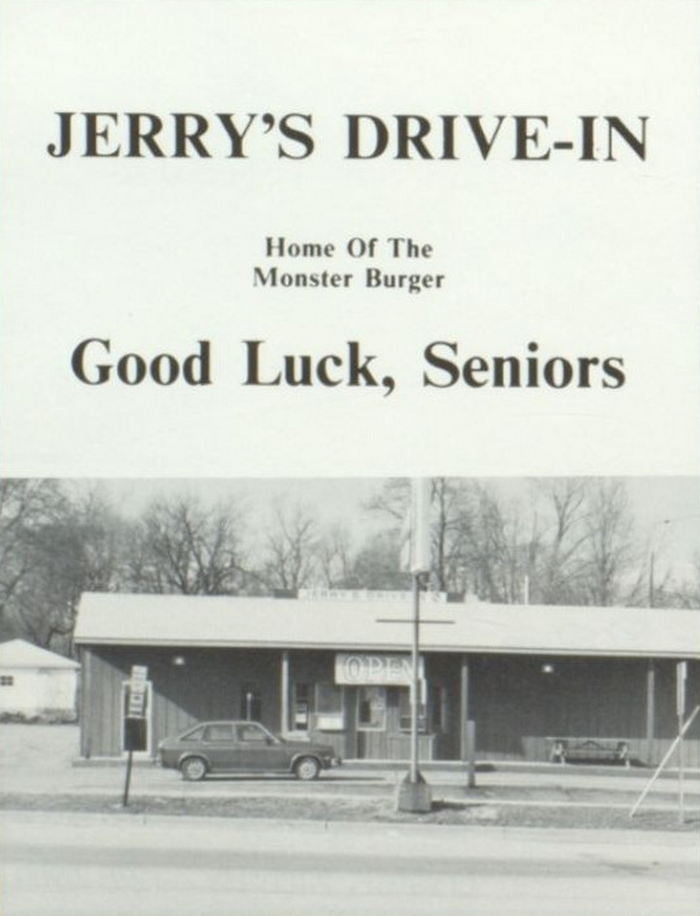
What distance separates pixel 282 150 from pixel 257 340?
95 centimetres

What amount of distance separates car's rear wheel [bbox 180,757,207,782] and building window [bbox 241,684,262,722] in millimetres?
4934

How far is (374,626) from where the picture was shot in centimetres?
2792

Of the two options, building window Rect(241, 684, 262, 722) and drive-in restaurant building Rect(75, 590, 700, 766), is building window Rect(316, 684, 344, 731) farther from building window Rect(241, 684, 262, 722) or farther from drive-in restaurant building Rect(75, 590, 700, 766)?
building window Rect(241, 684, 262, 722)

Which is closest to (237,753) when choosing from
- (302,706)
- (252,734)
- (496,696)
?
(252,734)

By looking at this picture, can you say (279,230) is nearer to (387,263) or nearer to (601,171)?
(387,263)

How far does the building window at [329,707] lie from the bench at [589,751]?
406 centimetres

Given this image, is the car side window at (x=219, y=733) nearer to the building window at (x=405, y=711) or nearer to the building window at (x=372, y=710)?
the building window at (x=372, y=710)

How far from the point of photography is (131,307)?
7.36m

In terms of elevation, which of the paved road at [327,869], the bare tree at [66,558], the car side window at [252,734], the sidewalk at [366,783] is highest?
the bare tree at [66,558]

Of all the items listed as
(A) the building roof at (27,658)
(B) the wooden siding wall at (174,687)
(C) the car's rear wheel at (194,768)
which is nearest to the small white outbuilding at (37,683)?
(A) the building roof at (27,658)

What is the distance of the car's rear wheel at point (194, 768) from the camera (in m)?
22.8

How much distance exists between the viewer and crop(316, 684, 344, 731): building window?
27516mm

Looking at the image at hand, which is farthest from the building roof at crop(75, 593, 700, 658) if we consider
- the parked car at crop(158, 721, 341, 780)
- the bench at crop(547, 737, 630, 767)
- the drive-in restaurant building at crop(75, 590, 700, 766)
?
the parked car at crop(158, 721, 341, 780)

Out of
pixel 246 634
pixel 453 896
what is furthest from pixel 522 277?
pixel 246 634
